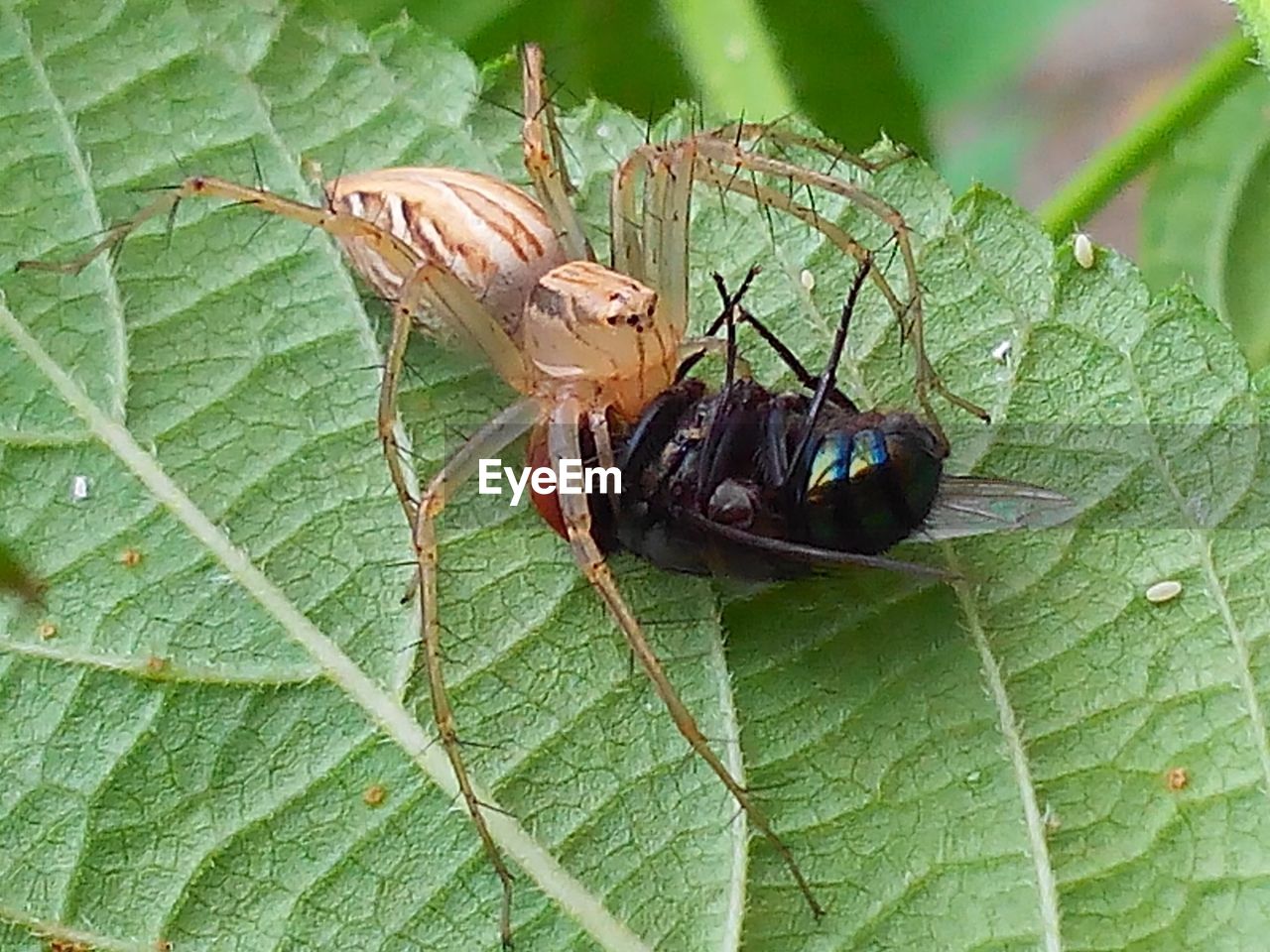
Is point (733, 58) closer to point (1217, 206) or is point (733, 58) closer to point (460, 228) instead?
point (460, 228)

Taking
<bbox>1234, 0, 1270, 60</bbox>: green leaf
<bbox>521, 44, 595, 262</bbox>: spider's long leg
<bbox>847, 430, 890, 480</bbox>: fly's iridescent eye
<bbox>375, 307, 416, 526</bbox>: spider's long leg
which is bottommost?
<bbox>847, 430, 890, 480</bbox>: fly's iridescent eye

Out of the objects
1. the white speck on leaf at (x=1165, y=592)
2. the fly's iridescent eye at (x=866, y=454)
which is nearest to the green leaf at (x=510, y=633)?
the white speck on leaf at (x=1165, y=592)

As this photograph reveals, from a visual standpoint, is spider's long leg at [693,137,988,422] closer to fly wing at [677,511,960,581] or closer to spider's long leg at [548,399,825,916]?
fly wing at [677,511,960,581]

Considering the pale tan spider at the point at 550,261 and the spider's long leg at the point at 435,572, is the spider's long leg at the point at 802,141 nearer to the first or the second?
the pale tan spider at the point at 550,261

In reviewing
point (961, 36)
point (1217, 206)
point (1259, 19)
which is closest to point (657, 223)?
point (1259, 19)

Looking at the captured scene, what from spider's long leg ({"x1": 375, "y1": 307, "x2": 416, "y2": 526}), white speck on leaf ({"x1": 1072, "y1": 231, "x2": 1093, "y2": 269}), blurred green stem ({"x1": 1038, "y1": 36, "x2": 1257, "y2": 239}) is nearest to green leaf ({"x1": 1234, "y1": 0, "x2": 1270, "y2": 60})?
white speck on leaf ({"x1": 1072, "y1": 231, "x2": 1093, "y2": 269})
